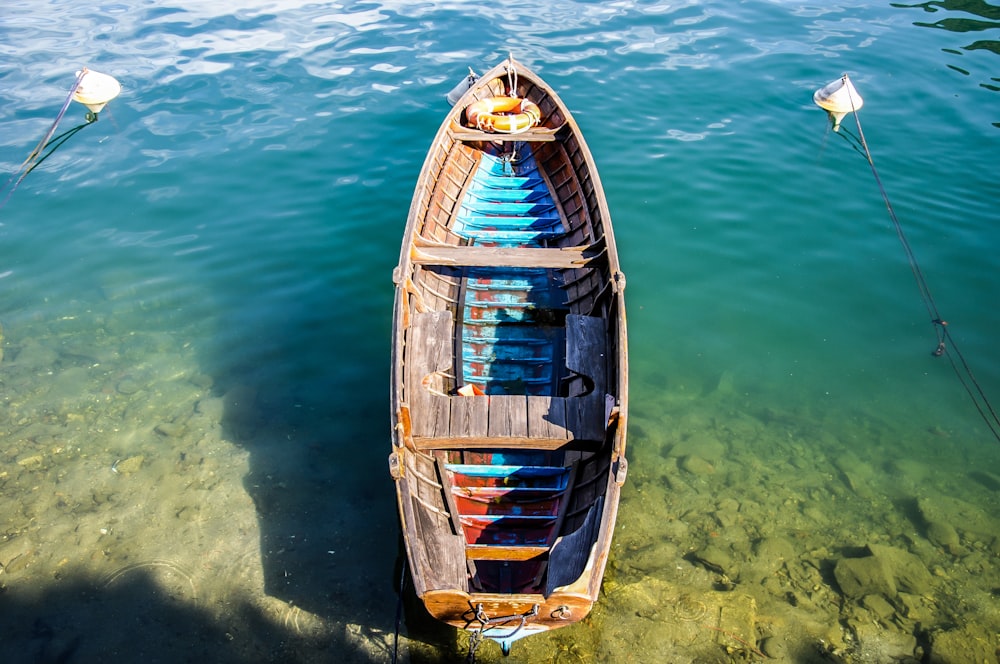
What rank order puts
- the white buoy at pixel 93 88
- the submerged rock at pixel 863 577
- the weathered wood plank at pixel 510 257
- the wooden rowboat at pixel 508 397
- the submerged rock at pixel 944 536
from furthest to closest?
the white buoy at pixel 93 88 → the weathered wood plank at pixel 510 257 → the submerged rock at pixel 944 536 → the submerged rock at pixel 863 577 → the wooden rowboat at pixel 508 397

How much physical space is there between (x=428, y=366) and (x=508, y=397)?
140cm

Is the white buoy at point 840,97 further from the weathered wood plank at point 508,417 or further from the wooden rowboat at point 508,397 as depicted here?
the weathered wood plank at point 508,417

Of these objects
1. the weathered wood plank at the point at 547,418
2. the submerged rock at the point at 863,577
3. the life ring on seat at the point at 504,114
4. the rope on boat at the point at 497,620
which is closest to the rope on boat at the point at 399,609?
the rope on boat at the point at 497,620

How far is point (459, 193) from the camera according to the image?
42.7 ft

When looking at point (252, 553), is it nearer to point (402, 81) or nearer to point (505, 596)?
point (505, 596)

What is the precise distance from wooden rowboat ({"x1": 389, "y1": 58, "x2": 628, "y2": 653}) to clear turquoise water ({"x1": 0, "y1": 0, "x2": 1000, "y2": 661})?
155 cm

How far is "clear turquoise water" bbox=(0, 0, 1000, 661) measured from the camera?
9094mm

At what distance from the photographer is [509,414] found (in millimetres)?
8484

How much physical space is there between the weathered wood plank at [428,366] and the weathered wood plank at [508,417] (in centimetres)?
63

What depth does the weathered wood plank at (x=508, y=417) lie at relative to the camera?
8336 mm

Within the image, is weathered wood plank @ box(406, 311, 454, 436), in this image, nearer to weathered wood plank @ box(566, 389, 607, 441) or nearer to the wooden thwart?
weathered wood plank @ box(566, 389, 607, 441)

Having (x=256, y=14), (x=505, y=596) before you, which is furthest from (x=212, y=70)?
(x=505, y=596)

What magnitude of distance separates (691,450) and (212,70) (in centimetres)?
2138

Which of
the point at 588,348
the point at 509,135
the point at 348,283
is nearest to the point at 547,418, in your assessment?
the point at 588,348
